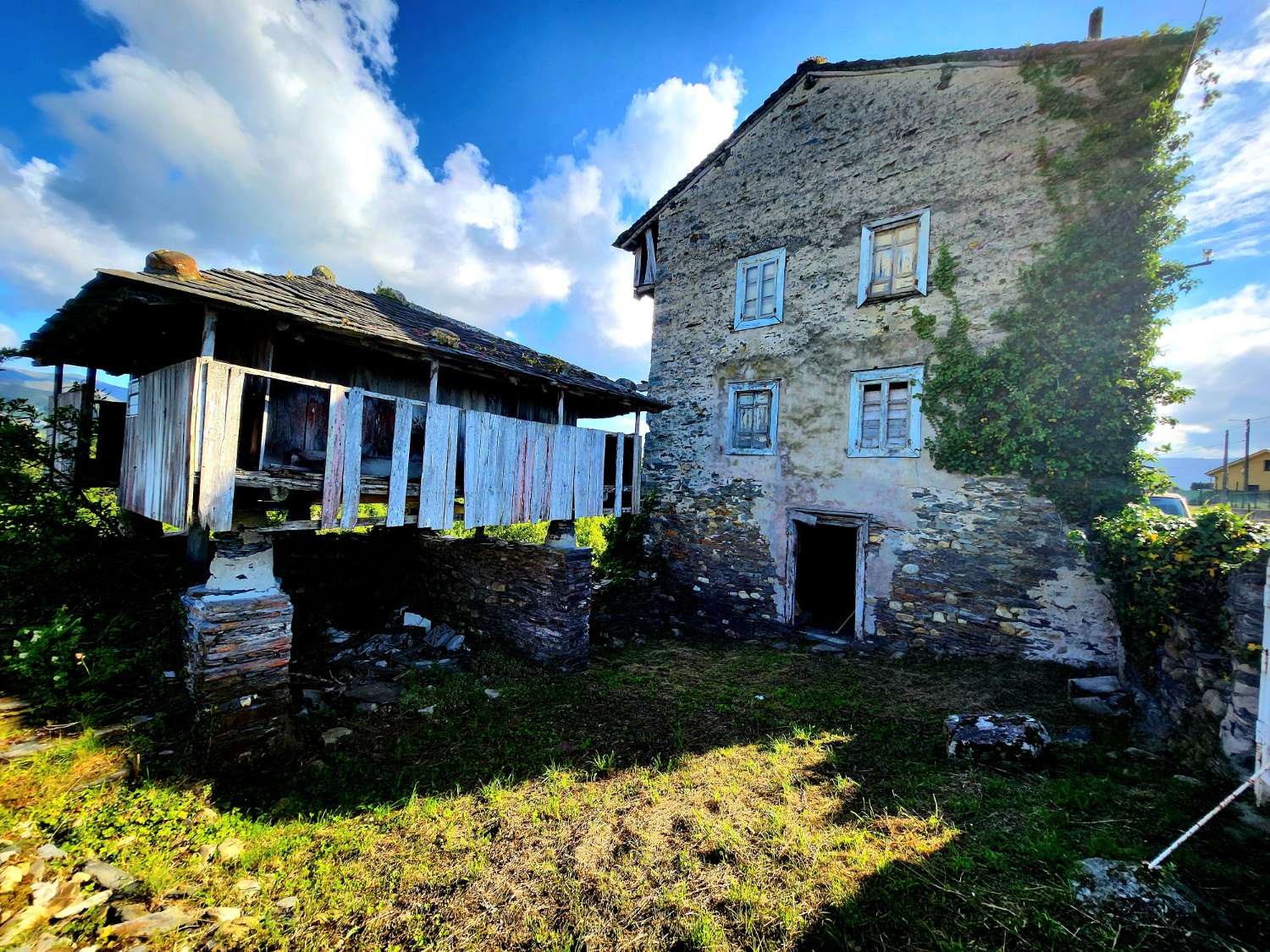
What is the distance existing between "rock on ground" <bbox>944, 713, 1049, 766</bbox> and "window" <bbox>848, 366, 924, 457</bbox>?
4747 millimetres

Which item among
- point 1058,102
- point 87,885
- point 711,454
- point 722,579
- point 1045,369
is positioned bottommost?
point 87,885

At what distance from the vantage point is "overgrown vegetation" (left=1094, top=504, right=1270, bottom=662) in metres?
4.32

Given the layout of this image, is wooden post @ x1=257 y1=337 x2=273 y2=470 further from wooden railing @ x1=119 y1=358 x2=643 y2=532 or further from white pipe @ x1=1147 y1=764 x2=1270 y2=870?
white pipe @ x1=1147 y1=764 x2=1270 y2=870

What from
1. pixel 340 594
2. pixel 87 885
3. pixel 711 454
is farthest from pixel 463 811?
pixel 711 454

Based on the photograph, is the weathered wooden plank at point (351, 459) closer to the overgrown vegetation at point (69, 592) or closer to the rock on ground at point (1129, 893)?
the overgrown vegetation at point (69, 592)

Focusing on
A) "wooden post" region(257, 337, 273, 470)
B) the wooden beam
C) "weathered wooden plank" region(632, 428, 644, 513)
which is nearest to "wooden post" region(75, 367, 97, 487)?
"wooden post" region(257, 337, 273, 470)

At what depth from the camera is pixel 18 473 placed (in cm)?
629

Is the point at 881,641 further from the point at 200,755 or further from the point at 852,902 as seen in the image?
the point at 200,755

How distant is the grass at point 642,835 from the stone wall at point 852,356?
2.40m

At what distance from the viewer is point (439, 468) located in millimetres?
6340

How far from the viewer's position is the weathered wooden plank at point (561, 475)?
25.7 ft

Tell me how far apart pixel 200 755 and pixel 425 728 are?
207 centimetres

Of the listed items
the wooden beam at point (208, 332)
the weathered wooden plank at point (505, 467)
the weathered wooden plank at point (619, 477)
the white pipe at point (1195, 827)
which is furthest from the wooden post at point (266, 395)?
the white pipe at point (1195, 827)

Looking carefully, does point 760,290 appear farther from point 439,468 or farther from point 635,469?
point 439,468
